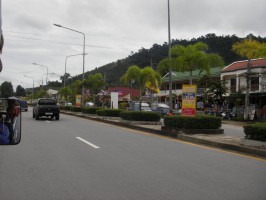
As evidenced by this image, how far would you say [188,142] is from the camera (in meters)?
14.6

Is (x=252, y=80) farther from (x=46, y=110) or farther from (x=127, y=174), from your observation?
(x=127, y=174)

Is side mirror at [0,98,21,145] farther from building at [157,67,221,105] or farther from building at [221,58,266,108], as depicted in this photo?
building at [157,67,221,105]

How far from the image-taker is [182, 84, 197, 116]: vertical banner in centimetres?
1747

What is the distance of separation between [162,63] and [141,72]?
26.7 ft

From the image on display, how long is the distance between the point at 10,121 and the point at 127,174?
4285 millimetres

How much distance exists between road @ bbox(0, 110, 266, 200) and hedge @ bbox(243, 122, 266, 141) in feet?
→ 3.45

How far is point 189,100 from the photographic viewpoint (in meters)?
17.6

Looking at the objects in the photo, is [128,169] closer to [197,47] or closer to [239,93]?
[197,47]

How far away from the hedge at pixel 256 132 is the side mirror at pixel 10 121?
29.0 feet

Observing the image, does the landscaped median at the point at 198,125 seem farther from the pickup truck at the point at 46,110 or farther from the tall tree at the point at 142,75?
the pickup truck at the point at 46,110

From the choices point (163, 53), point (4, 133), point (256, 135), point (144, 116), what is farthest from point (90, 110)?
point (163, 53)

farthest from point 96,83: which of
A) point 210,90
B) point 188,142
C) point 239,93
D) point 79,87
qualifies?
point 188,142

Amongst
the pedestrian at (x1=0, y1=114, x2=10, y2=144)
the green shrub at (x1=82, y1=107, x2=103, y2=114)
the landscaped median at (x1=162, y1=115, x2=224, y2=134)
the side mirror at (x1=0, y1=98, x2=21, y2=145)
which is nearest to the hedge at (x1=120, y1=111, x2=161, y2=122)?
the landscaped median at (x1=162, y1=115, x2=224, y2=134)

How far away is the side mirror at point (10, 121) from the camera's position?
3791mm
